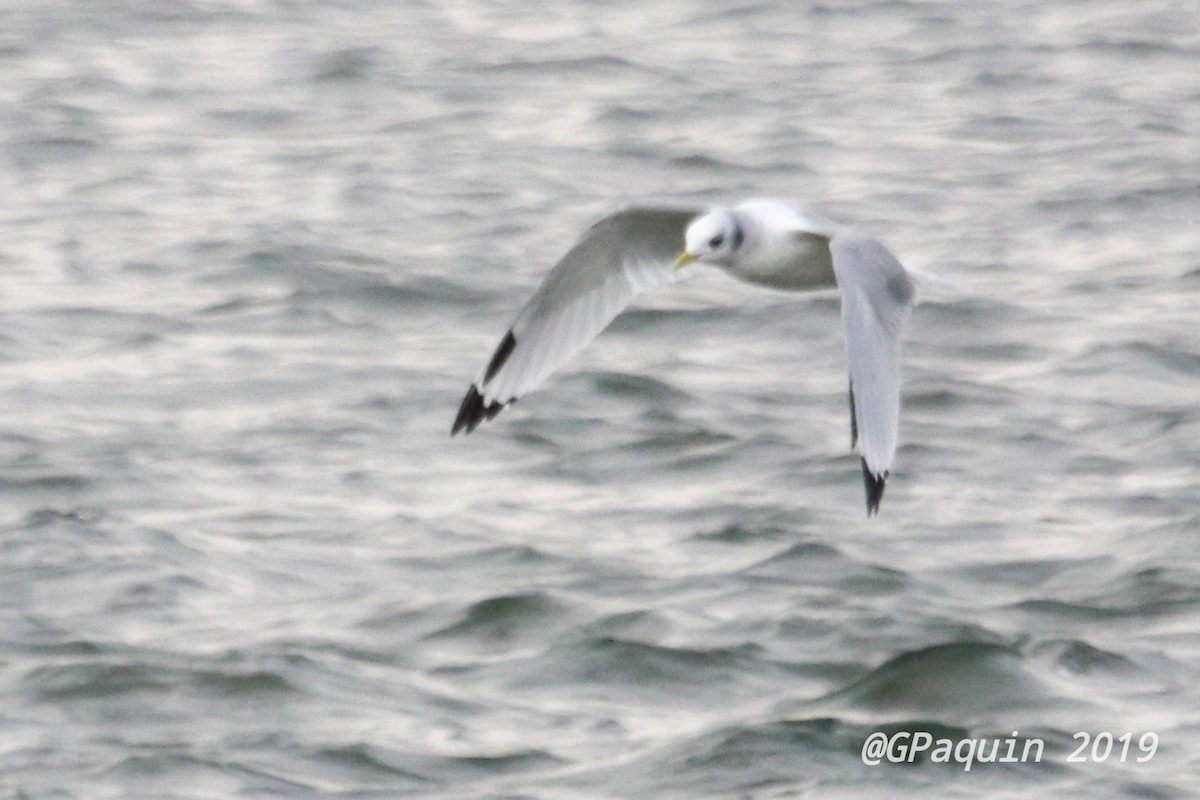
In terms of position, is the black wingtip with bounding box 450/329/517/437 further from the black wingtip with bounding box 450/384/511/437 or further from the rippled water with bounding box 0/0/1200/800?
the rippled water with bounding box 0/0/1200/800

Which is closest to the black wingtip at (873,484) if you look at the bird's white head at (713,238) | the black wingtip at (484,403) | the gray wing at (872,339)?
the gray wing at (872,339)

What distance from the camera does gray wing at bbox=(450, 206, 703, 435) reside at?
25.3ft

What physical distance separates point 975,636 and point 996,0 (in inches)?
362

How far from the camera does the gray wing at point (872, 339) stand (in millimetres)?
6387

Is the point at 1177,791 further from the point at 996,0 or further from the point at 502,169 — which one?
the point at 996,0

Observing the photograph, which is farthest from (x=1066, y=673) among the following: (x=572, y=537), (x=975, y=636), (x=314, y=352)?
(x=314, y=352)

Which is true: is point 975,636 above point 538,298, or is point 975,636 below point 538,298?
below

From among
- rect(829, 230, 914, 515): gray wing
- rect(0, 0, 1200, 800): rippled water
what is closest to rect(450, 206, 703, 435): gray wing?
rect(0, 0, 1200, 800): rippled water

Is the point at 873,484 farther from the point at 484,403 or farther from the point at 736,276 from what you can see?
the point at 484,403

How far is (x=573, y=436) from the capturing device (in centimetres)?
957

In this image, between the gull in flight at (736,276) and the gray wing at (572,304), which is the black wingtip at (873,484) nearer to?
the gull in flight at (736,276)

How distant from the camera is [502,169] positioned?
13.1m

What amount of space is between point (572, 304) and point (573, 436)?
186 centimetres

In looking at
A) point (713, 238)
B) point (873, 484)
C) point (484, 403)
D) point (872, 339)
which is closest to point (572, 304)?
point (484, 403)
